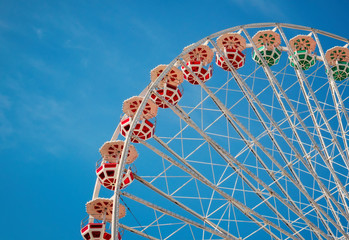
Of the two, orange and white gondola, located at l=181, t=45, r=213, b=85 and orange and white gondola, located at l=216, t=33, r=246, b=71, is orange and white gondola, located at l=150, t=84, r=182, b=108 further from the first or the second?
orange and white gondola, located at l=216, t=33, r=246, b=71

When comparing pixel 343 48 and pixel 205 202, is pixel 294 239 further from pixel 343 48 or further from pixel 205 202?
pixel 205 202

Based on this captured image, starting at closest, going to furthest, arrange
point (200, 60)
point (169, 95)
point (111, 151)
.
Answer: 1. point (111, 151)
2. point (169, 95)
3. point (200, 60)

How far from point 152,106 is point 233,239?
19.6 feet

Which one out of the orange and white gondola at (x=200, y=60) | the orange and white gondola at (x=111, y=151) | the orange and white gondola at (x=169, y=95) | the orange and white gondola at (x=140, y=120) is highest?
the orange and white gondola at (x=200, y=60)

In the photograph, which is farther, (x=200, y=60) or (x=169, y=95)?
(x=200, y=60)

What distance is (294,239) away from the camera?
14.9m

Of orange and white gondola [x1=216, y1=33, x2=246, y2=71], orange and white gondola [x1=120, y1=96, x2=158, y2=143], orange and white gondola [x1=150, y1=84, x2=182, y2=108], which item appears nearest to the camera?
orange and white gondola [x1=120, y1=96, x2=158, y2=143]

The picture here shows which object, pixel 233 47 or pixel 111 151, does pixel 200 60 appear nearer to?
pixel 233 47

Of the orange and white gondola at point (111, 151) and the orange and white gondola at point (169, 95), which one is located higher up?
the orange and white gondola at point (169, 95)

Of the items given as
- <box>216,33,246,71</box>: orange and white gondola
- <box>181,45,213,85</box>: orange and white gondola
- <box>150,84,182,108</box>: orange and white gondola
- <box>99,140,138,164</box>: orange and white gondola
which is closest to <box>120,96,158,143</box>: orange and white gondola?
<box>150,84,182,108</box>: orange and white gondola

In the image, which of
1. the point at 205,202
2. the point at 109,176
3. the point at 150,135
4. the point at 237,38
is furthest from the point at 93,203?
the point at 205,202

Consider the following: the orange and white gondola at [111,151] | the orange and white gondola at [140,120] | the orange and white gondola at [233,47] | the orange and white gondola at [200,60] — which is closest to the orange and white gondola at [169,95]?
the orange and white gondola at [140,120]

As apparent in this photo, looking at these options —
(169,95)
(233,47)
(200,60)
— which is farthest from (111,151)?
(233,47)

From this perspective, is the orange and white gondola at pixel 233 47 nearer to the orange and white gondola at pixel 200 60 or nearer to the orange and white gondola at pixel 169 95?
the orange and white gondola at pixel 200 60
